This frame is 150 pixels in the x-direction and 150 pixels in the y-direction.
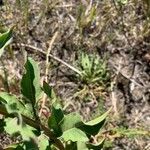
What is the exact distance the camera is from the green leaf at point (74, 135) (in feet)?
4.34

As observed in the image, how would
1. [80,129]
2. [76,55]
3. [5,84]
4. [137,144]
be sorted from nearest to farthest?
[80,129], [5,84], [137,144], [76,55]

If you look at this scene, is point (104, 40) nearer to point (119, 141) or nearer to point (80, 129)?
point (119, 141)

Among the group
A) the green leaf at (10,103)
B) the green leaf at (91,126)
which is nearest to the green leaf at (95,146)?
the green leaf at (91,126)

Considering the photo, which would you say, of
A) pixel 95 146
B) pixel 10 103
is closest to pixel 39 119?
pixel 10 103

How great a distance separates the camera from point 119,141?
2.16 m

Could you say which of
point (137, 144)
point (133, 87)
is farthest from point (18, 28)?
point (137, 144)

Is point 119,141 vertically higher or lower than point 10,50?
lower

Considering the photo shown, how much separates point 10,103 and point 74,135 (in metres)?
0.25

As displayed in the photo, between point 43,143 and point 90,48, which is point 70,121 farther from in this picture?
point 90,48

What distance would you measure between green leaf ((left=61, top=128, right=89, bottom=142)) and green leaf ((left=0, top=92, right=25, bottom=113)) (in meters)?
0.16

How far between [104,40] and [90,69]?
8.6 inches

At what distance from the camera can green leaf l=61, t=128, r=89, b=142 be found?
1.32 meters

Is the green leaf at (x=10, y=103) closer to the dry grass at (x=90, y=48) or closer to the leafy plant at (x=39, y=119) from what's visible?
the leafy plant at (x=39, y=119)

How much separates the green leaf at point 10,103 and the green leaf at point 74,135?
16cm
